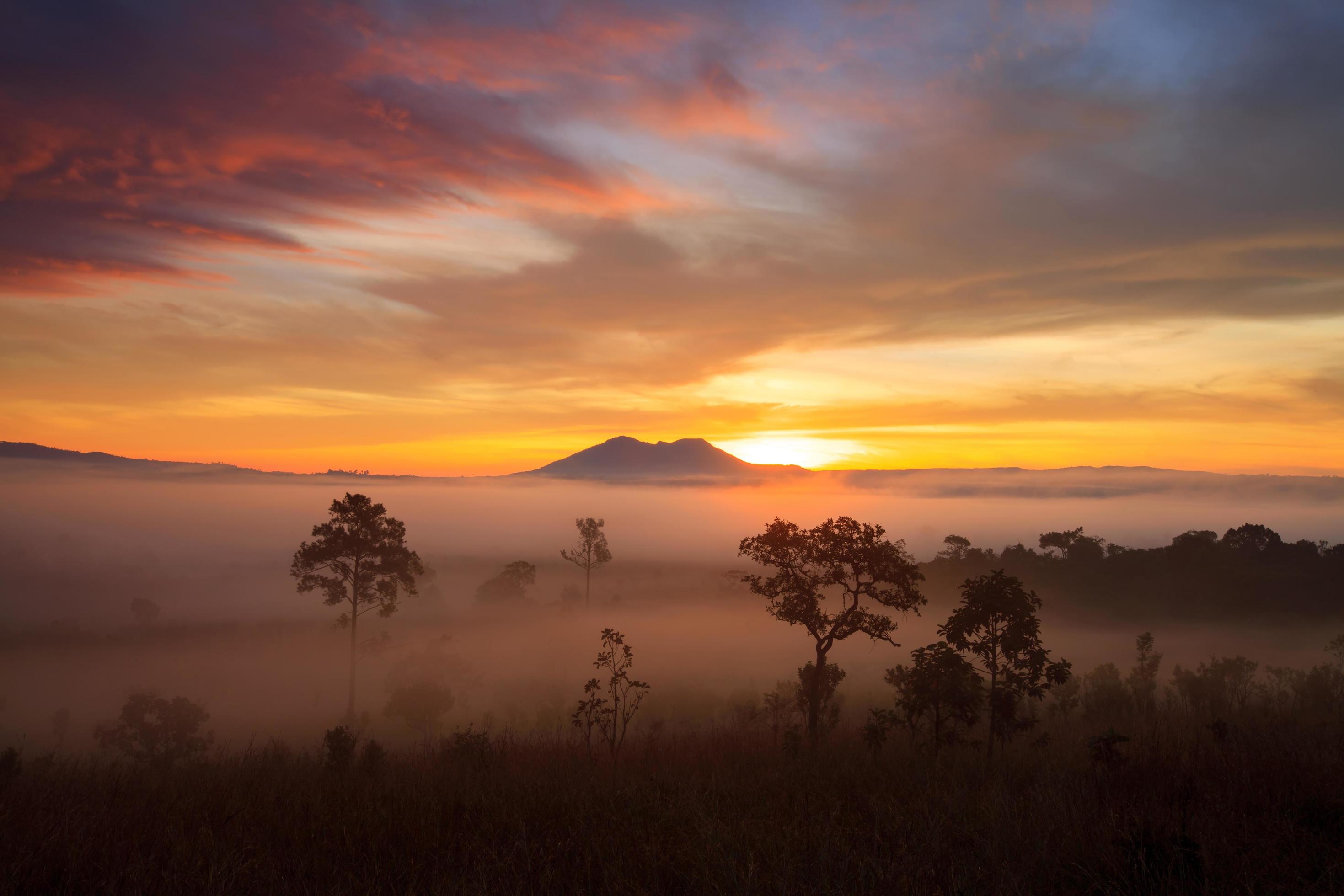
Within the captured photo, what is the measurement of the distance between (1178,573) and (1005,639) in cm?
12760

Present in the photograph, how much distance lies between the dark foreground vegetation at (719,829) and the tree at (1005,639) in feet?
18.4

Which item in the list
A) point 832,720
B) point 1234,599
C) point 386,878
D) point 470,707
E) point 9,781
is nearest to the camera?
point 386,878

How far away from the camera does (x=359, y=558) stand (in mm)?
45375

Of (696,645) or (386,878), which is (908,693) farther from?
(696,645)

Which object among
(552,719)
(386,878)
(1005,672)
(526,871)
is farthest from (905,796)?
(552,719)

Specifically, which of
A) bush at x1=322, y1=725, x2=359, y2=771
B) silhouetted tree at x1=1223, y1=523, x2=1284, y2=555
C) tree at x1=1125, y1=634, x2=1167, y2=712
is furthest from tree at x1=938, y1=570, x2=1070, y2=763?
silhouetted tree at x1=1223, y1=523, x2=1284, y2=555

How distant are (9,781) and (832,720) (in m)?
24.1

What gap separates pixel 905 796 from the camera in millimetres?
8156

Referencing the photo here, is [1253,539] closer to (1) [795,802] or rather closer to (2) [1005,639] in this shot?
(2) [1005,639]

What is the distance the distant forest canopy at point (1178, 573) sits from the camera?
316 ft

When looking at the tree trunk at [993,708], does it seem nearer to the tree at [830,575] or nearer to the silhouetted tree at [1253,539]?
the tree at [830,575]

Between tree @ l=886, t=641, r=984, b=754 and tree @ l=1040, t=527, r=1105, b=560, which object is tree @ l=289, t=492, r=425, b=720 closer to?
tree @ l=886, t=641, r=984, b=754

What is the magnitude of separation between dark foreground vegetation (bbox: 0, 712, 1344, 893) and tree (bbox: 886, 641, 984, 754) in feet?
20.1

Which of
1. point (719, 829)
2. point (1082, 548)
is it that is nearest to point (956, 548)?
point (1082, 548)
